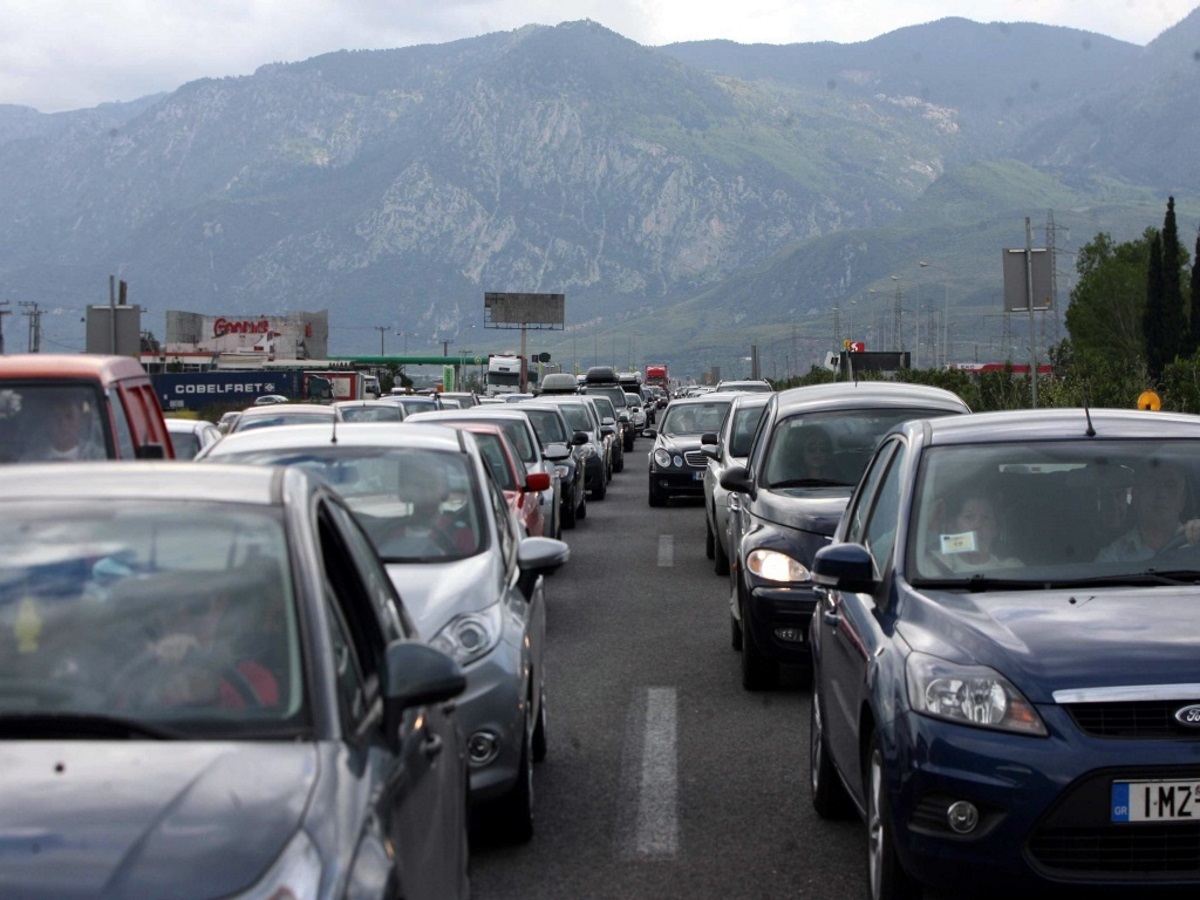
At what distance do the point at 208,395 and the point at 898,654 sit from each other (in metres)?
84.0

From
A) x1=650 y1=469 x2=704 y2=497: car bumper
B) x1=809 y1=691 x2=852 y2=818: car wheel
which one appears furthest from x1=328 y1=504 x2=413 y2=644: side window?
x1=650 y1=469 x2=704 y2=497: car bumper

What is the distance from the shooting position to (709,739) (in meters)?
9.19

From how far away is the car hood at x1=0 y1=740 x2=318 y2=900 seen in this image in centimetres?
300

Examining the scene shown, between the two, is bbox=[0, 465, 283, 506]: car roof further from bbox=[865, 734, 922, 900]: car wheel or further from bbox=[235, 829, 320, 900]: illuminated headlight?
bbox=[865, 734, 922, 900]: car wheel

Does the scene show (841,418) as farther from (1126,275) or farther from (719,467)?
(1126,275)

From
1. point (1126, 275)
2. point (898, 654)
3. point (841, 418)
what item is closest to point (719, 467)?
point (841, 418)

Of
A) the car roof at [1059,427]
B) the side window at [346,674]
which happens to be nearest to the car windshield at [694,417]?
the car roof at [1059,427]

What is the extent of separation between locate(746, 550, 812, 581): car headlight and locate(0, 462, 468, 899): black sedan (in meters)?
5.88

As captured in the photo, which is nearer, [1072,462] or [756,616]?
[1072,462]

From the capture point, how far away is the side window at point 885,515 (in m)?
6.80

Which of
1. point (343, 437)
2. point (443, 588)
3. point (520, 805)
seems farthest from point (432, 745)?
point (343, 437)

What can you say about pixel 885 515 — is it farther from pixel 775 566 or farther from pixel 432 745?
pixel 775 566

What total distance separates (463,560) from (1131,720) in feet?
11.4

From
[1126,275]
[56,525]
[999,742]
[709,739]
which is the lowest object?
[709,739]
